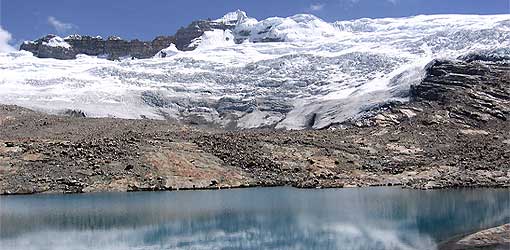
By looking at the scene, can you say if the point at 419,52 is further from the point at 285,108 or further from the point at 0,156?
the point at 0,156

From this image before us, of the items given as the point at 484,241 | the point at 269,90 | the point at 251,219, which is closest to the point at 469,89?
the point at 251,219

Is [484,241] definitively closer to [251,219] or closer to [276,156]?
[251,219]

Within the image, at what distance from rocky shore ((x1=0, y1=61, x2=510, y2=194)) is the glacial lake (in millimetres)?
5201

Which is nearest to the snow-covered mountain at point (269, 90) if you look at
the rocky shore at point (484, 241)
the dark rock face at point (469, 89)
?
the dark rock face at point (469, 89)

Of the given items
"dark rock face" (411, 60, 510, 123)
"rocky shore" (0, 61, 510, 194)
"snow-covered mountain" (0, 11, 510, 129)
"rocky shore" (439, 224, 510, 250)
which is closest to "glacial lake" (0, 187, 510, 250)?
"rocky shore" (439, 224, 510, 250)

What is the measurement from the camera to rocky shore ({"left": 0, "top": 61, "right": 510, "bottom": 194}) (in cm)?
6931

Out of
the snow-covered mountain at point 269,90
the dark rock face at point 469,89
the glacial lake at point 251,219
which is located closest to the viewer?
the glacial lake at point 251,219

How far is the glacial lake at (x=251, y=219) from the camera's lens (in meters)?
37.8

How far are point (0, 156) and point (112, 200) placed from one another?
19333 millimetres

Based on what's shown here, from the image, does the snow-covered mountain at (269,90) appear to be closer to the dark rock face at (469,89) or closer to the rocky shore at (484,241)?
the dark rock face at (469,89)

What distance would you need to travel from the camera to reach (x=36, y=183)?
2660 inches

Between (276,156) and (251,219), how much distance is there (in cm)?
3271

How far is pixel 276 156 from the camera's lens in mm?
79062

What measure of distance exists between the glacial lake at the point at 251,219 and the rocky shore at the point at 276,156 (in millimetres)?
5201
